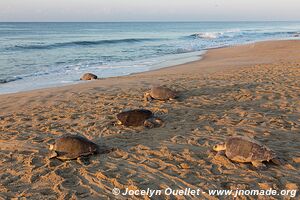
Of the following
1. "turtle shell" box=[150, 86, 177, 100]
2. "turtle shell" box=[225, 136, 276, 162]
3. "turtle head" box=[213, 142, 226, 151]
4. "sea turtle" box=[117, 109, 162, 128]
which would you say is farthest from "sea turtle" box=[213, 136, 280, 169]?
"turtle shell" box=[150, 86, 177, 100]

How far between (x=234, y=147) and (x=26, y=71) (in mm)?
13529

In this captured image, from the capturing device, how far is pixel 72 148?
4.65m

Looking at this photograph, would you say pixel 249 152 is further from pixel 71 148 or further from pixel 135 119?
pixel 71 148

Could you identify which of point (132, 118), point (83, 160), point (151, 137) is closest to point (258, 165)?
point (151, 137)

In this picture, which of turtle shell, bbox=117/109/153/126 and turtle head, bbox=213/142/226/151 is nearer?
turtle head, bbox=213/142/226/151

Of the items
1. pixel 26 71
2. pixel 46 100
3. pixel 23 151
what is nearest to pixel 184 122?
pixel 23 151

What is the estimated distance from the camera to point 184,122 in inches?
244

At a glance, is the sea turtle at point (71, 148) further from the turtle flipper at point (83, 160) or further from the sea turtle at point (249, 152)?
the sea turtle at point (249, 152)

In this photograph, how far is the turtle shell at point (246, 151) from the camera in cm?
419

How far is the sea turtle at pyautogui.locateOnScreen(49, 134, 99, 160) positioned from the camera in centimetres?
463

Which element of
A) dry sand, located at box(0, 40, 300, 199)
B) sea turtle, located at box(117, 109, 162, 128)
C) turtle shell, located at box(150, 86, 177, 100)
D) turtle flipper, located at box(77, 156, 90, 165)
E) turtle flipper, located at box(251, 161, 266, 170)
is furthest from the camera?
turtle shell, located at box(150, 86, 177, 100)

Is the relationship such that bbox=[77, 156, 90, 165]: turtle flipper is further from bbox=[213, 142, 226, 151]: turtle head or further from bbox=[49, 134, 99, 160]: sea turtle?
bbox=[213, 142, 226, 151]: turtle head

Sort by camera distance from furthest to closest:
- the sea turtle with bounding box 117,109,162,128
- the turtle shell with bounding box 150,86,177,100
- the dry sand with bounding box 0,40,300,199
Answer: the turtle shell with bounding box 150,86,177,100 → the sea turtle with bounding box 117,109,162,128 → the dry sand with bounding box 0,40,300,199

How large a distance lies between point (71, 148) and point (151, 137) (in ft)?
4.68
